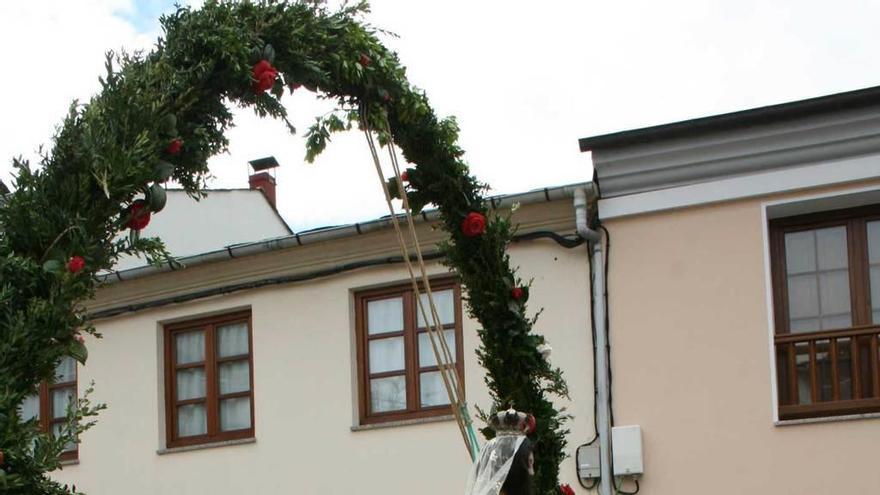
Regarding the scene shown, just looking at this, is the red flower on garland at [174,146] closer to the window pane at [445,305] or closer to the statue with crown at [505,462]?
the statue with crown at [505,462]

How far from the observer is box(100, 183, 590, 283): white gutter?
12188 millimetres

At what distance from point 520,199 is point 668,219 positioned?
120 cm

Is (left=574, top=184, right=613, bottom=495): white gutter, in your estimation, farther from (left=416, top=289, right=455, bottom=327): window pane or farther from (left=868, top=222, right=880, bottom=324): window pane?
(left=868, top=222, right=880, bottom=324): window pane

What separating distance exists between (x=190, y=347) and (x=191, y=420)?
690mm

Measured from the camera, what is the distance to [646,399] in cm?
1189

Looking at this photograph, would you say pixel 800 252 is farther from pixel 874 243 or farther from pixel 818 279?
pixel 874 243

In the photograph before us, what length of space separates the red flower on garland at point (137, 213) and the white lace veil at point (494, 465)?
6.40 feet

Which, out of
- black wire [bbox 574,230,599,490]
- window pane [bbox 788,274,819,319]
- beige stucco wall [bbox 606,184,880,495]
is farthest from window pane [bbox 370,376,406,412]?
window pane [bbox 788,274,819,319]

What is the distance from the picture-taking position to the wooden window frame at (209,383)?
548 inches

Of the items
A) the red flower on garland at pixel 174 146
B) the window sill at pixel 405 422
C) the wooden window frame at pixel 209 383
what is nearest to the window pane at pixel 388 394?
the window sill at pixel 405 422

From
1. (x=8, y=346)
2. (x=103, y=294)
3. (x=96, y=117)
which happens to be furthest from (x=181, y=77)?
(x=103, y=294)

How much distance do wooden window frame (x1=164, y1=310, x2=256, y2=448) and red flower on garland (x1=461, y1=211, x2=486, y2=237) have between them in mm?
7015

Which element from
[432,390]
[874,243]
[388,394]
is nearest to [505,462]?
[874,243]

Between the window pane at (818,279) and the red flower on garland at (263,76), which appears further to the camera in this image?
the window pane at (818,279)
